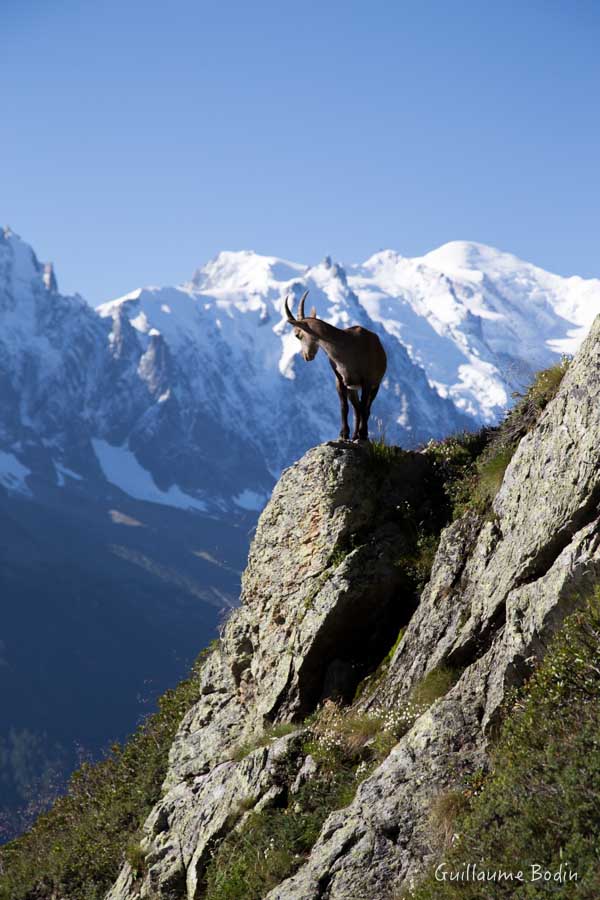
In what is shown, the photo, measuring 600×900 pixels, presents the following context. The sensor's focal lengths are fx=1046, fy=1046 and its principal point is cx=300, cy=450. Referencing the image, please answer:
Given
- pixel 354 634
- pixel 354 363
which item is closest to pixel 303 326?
pixel 354 363

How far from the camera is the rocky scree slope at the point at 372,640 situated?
459 inches

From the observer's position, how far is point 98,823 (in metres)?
20.5

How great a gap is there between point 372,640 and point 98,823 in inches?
324

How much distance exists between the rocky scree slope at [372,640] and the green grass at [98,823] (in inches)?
69.0

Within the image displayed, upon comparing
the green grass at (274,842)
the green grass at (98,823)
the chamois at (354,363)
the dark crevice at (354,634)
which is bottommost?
the green grass at (98,823)

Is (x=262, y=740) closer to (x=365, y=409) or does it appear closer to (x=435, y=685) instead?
(x=435, y=685)

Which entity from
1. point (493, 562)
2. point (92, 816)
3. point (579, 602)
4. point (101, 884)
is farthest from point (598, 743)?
point (92, 816)

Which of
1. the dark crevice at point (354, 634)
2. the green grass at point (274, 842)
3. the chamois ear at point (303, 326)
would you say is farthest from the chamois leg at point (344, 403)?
the green grass at point (274, 842)

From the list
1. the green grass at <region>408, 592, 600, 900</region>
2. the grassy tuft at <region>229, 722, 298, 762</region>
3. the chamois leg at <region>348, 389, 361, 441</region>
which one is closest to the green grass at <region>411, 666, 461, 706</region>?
the green grass at <region>408, 592, 600, 900</region>

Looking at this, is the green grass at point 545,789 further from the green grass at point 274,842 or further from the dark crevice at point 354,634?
the dark crevice at point 354,634

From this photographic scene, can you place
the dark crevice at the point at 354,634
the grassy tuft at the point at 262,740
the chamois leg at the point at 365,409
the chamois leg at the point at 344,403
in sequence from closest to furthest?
the grassy tuft at the point at 262,740 < the dark crevice at the point at 354,634 < the chamois leg at the point at 344,403 < the chamois leg at the point at 365,409

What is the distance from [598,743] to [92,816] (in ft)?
46.3

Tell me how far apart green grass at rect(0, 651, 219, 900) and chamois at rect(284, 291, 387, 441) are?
23.6 feet

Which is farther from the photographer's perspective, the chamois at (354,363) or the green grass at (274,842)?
the chamois at (354,363)
